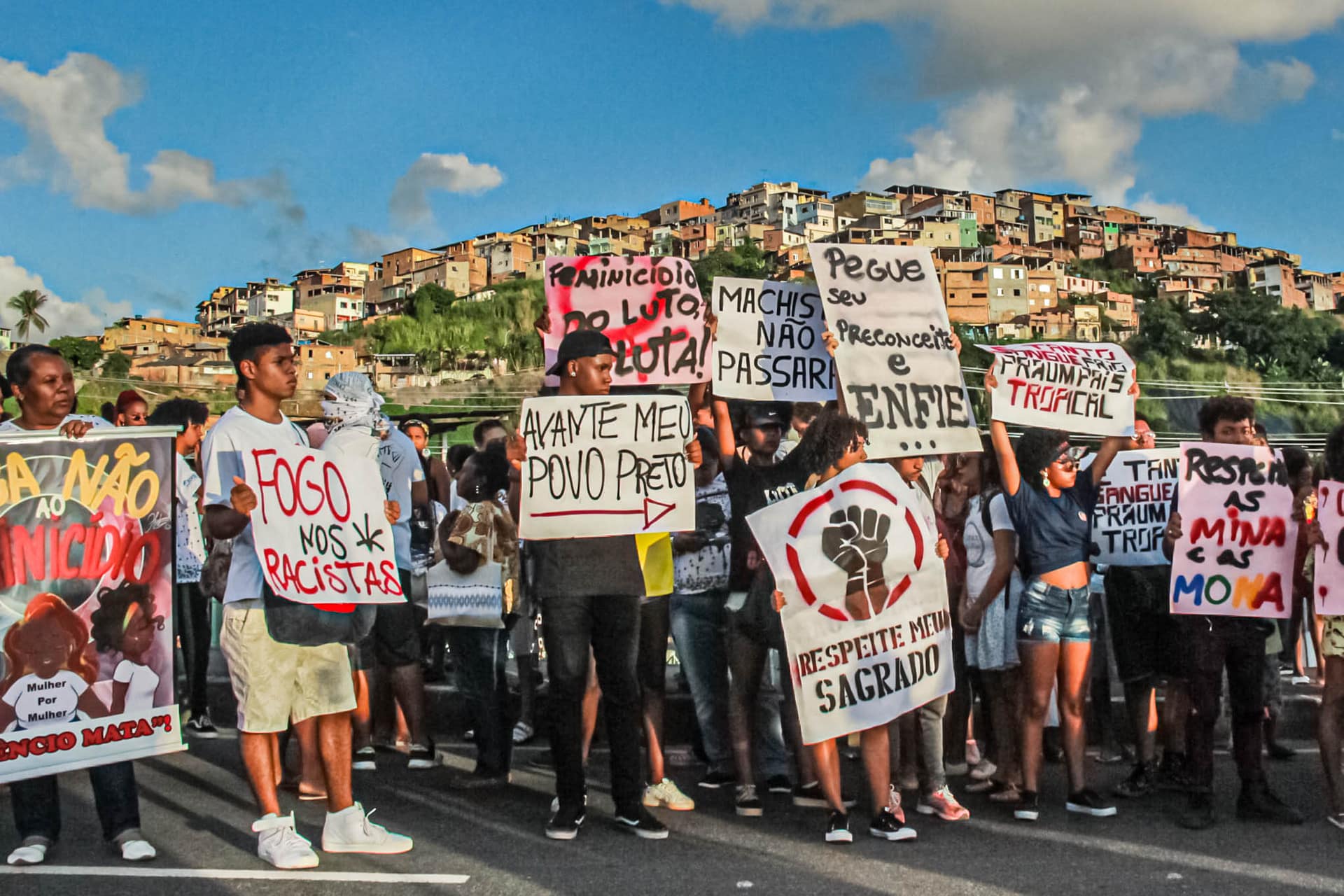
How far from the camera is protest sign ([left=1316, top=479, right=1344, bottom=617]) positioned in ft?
19.0

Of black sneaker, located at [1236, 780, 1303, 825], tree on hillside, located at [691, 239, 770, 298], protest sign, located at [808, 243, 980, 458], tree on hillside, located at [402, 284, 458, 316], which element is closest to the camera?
black sneaker, located at [1236, 780, 1303, 825]

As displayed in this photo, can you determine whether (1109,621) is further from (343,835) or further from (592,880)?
(343,835)

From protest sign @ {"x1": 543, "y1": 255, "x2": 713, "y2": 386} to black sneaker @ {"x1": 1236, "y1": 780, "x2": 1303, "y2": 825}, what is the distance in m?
3.52

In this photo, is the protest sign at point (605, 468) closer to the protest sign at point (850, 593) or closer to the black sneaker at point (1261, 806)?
the protest sign at point (850, 593)

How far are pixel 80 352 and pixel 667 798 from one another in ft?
466

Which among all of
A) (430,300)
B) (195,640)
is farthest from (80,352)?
(195,640)

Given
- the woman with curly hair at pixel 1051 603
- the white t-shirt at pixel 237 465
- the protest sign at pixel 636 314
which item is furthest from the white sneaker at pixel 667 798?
the white t-shirt at pixel 237 465

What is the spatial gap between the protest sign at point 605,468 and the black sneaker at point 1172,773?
316 centimetres

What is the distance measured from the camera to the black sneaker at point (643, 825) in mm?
5684

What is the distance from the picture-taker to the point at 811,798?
6348 mm

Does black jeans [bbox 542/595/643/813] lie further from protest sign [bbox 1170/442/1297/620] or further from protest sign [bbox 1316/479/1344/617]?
protest sign [bbox 1316/479/1344/617]

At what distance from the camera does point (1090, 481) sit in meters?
6.35

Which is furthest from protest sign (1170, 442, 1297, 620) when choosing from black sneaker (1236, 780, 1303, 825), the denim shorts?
black sneaker (1236, 780, 1303, 825)

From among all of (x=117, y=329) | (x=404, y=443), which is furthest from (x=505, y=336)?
(x=404, y=443)
